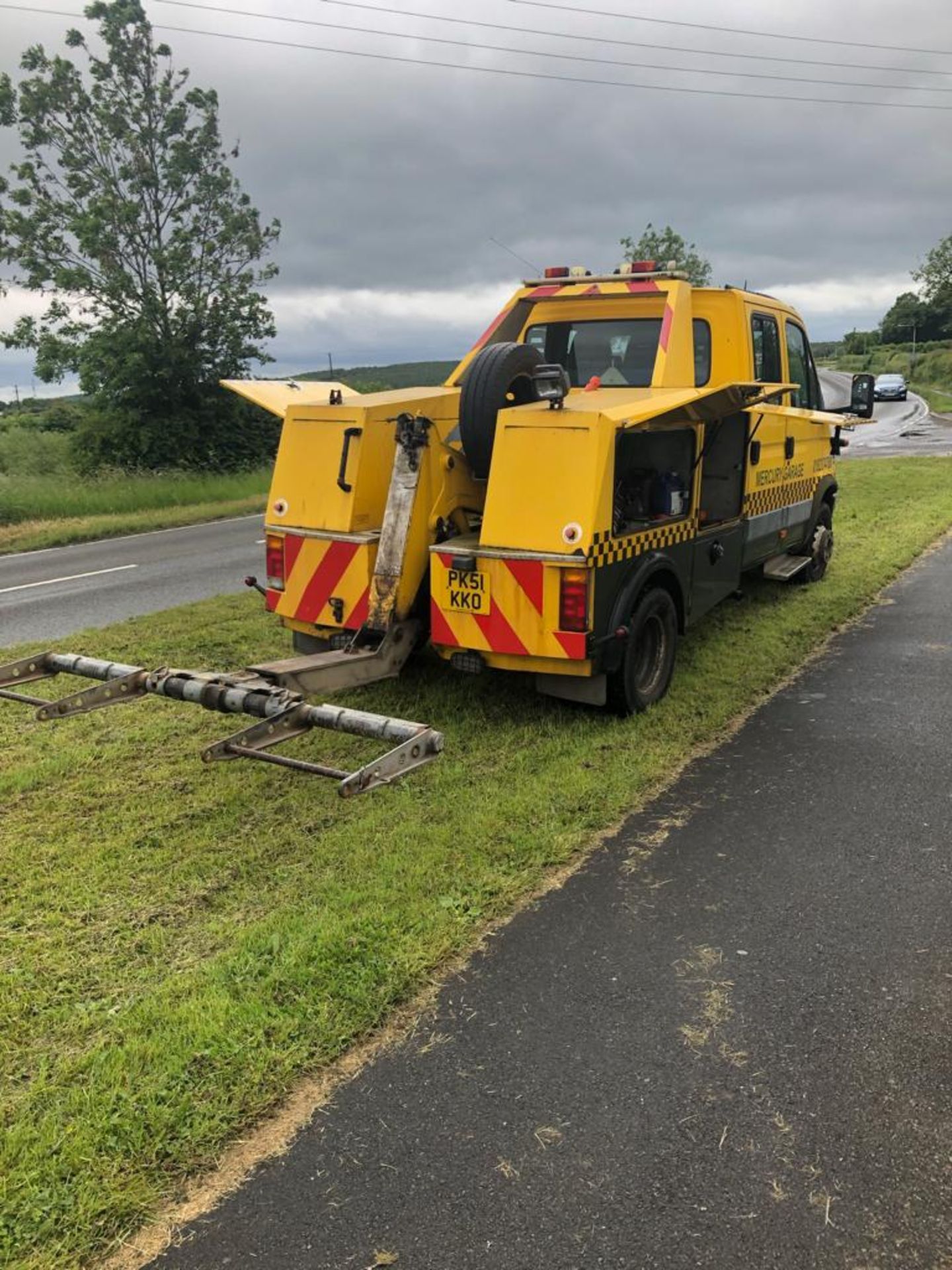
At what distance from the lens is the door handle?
5246 millimetres

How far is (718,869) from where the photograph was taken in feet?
12.3

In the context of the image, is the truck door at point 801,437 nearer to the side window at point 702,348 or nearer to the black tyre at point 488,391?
the side window at point 702,348

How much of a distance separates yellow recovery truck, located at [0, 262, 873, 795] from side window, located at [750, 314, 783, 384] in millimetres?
56

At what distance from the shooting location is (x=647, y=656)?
5.63 meters

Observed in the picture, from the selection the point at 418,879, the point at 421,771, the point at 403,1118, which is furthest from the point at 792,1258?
the point at 421,771

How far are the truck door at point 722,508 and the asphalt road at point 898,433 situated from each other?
994 cm

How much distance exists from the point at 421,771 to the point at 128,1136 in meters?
2.49

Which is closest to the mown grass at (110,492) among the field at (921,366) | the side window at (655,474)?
the side window at (655,474)

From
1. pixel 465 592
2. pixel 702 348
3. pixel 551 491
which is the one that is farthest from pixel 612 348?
pixel 465 592

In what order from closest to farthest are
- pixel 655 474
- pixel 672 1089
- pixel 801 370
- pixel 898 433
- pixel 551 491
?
1. pixel 672 1089
2. pixel 551 491
3. pixel 655 474
4. pixel 801 370
5. pixel 898 433

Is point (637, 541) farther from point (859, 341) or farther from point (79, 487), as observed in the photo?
point (859, 341)

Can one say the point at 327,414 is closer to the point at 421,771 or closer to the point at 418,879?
the point at 421,771

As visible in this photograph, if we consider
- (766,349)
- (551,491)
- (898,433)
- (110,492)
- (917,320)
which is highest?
(917,320)

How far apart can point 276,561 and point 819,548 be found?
18.8 ft
